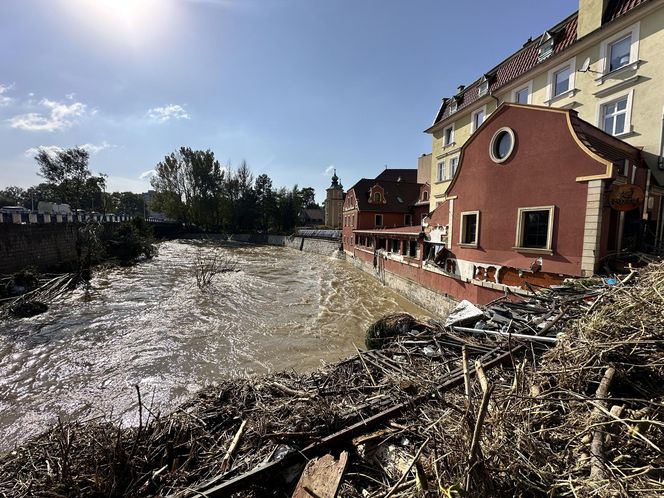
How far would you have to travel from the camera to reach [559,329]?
176 inches

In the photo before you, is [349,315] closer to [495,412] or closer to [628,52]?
[495,412]

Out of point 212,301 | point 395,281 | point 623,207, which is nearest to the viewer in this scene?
point 623,207

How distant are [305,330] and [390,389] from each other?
797 cm

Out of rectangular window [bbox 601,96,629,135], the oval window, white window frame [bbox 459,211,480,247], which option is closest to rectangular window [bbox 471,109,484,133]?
rectangular window [bbox 601,96,629,135]

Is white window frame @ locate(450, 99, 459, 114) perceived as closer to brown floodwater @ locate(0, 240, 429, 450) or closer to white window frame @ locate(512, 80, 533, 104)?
white window frame @ locate(512, 80, 533, 104)

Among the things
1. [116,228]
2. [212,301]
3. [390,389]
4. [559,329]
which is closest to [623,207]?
[559,329]

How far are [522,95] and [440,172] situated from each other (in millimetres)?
7495

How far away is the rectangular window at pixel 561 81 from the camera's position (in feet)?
45.3

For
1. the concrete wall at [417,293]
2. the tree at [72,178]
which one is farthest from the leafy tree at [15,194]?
the concrete wall at [417,293]

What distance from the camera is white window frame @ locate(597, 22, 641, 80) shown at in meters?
11.0

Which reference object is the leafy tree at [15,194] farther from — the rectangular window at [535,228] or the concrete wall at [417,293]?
the rectangular window at [535,228]

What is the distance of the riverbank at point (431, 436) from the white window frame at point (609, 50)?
13.6 meters

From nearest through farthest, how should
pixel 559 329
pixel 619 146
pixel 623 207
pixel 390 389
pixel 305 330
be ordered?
pixel 390 389
pixel 559 329
pixel 623 207
pixel 619 146
pixel 305 330

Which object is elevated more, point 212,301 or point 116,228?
point 116,228
